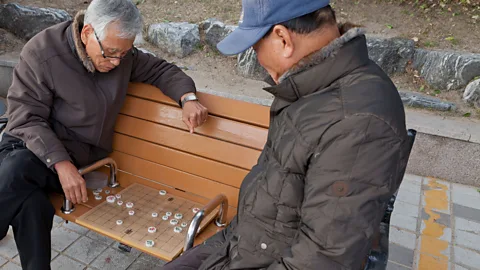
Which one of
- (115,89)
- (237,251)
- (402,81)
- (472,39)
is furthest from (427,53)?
(237,251)

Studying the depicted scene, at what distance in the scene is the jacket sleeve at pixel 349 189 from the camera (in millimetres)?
1148

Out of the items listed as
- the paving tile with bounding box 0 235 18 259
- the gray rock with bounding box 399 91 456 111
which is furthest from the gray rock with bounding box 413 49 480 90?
the paving tile with bounding box 0 235 18 259

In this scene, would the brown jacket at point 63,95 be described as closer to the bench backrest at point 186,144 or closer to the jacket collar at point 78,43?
the jacket collar at point 78,43

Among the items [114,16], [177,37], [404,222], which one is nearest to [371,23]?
[177,37]

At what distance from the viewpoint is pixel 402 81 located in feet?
16.0

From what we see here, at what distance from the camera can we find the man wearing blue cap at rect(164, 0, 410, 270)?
3.81 feet

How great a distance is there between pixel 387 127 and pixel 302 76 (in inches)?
13.1

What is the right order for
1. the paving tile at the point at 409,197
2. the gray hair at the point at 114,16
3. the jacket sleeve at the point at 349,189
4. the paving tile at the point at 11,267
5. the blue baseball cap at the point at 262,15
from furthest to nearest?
the paving tile at the point at 409,197 → the paving tile at the point at 11,267 → the gray hair at the point at 114,16 → the blue baseball cap at the point at 262,15 → the jacket sleeve at the point at 349,189

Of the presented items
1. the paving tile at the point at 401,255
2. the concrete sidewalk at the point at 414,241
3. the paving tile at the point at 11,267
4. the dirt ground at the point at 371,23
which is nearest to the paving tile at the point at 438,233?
the concrete sidewalk at the point at 414,241

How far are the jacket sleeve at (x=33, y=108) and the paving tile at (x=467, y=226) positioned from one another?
A: 10.1 feet

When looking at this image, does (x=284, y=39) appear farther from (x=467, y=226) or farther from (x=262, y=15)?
(x=467, y=226)

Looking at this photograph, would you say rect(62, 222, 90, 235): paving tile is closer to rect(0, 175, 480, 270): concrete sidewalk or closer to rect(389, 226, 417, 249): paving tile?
rect(0, 175, 480, 270): concrete sidewalk

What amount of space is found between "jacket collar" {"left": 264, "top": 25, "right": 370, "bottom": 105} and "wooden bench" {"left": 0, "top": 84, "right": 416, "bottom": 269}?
83 cm

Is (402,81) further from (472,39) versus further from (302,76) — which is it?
(302,76)
